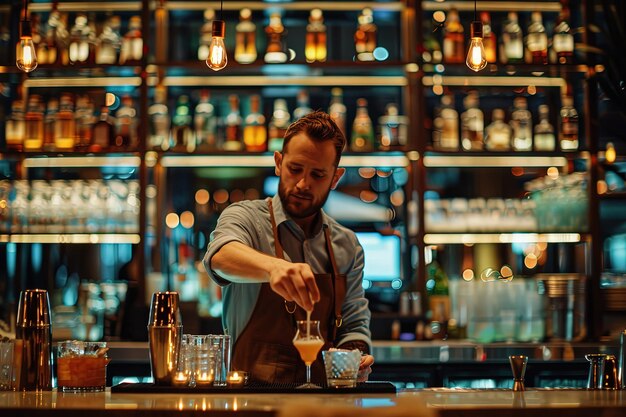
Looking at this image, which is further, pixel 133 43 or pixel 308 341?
pixel 133 43

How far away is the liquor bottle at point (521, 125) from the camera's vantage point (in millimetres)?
4496

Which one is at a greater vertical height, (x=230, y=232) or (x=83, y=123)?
(x=83, y=123)

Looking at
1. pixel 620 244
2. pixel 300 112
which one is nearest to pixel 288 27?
pixel 300 112

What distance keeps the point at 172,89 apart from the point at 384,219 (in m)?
1.28

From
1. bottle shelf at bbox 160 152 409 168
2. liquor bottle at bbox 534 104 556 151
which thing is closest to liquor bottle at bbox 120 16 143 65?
bottle shelf at bbox 160 152 409 168

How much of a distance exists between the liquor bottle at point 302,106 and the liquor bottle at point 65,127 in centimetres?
110

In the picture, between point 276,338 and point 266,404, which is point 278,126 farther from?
point 266,404

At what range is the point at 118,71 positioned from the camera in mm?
4371

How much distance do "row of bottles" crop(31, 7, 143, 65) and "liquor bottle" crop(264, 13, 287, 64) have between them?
0.63m

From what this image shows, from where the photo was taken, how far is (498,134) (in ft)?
14.7

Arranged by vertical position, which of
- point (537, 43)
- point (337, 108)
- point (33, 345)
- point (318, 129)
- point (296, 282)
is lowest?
point (33, 345)

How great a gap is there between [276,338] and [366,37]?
2.29 m

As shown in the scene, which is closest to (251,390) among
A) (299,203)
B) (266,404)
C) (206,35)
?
(266,404)

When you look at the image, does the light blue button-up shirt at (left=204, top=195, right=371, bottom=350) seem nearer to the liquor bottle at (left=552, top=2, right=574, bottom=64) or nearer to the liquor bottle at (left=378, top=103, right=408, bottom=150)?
the liquor bottle at (left=378, top=103, right=408, bottom=150)
